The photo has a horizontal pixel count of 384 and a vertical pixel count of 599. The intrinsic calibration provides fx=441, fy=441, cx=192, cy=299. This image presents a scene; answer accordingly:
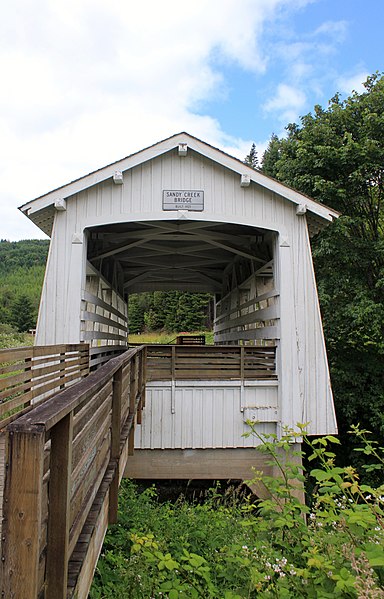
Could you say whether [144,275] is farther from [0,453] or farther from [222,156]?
[0,453]

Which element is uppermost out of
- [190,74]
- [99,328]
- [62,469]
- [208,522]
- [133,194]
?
[190,74]

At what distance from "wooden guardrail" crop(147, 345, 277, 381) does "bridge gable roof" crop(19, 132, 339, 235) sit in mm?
2692

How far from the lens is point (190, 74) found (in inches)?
716

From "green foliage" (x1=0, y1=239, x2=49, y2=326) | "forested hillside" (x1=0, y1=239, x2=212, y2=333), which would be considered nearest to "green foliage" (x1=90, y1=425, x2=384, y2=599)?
"forested hillside" (x1=0, y1=239, x2=212, y2=333)

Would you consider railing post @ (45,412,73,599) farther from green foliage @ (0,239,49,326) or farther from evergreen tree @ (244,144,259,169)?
evergreen tree @ (244,144,259,169)

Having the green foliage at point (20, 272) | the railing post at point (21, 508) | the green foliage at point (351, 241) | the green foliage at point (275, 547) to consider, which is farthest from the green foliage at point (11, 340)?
the green foliage at point (20, 272)

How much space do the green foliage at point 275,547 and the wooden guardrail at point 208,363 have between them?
7.78ft

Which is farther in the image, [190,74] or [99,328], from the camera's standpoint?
[190,74]

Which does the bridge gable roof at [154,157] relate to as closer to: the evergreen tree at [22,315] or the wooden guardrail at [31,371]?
the wooden guardrail at [31,371]

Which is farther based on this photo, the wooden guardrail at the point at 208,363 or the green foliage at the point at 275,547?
the wooden guardrail at the point at 208,363

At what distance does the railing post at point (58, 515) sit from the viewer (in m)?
1.61

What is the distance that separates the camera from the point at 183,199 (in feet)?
25.2

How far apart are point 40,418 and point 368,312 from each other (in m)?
10.1

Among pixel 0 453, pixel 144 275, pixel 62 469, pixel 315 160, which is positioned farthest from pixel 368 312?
pixel 62 469
